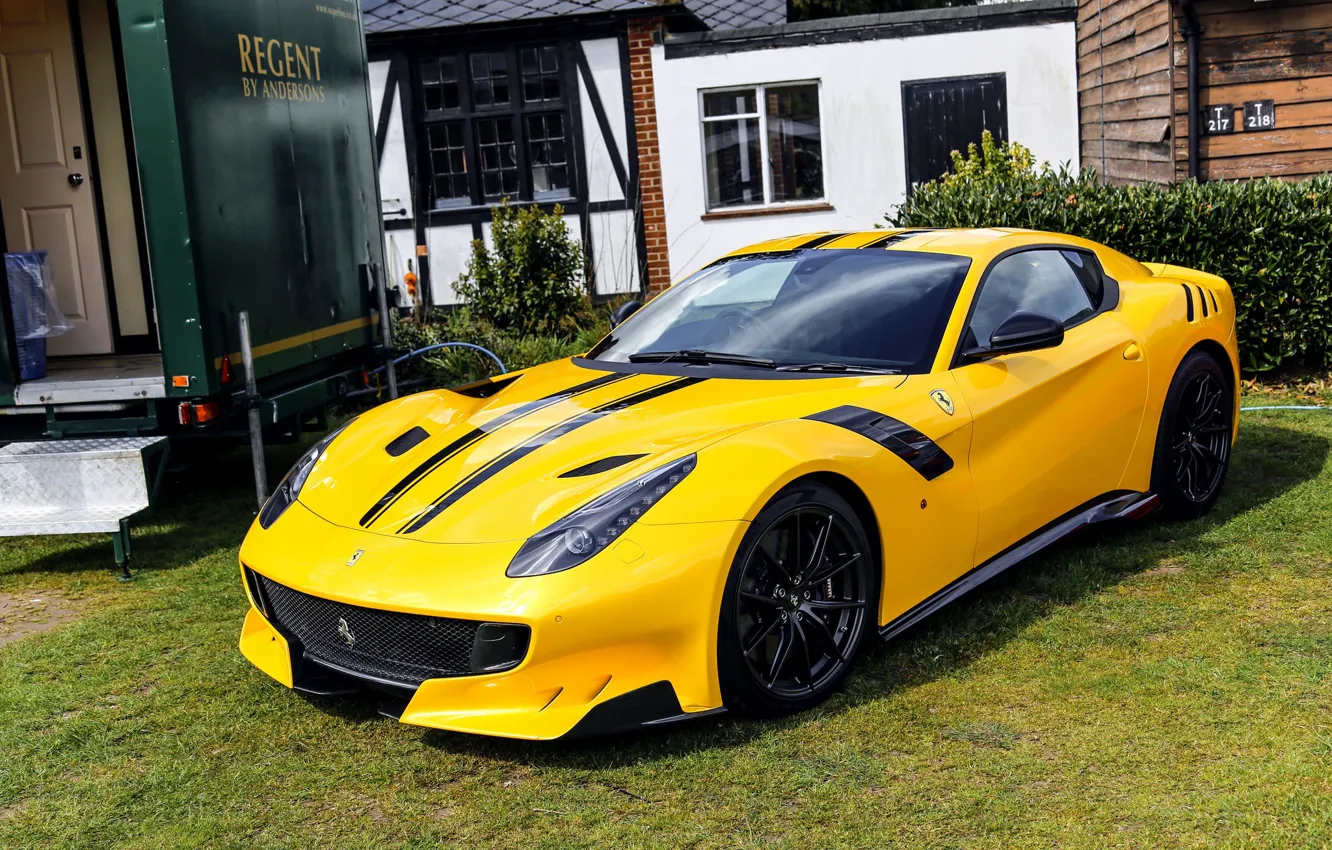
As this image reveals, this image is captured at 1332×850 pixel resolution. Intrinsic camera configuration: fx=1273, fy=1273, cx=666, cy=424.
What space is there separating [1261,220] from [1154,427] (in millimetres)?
4046

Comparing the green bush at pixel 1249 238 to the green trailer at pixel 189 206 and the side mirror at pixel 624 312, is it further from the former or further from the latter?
the green trailer at pixel 189 206

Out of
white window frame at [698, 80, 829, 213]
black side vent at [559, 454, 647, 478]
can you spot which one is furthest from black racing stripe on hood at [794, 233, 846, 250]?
white window frame at [698, 80, 829, 213]

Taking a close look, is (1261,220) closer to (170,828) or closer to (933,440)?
(933,440)

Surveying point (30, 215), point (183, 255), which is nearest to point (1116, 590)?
point (183, 255)

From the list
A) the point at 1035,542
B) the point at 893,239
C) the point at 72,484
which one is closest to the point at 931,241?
the point at 893,239

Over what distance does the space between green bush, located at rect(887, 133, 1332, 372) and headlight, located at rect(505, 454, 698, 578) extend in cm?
624

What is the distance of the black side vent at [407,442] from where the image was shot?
4.38 meters

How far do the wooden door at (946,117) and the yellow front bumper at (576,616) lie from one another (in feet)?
40.1

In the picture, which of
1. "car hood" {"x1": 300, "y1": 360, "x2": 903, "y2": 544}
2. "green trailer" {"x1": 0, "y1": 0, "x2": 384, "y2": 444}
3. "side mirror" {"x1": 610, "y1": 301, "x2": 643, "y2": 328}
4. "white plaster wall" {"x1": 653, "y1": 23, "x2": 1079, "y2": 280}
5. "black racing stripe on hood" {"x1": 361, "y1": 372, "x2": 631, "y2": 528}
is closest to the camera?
"car hood" {"x1": 300, "y1": 360, "x2": 903, "y2": 544}

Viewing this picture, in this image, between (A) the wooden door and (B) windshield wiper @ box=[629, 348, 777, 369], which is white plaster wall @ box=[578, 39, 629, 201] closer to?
(A) the wooden door

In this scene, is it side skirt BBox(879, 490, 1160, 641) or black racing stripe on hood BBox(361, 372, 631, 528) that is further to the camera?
side skirt BBox(879, 490, 1160, 641)

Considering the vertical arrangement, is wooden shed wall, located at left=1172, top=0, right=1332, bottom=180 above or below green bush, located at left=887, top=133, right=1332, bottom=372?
above

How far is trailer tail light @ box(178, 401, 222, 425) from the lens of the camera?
638cm

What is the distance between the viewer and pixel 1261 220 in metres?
8.55
